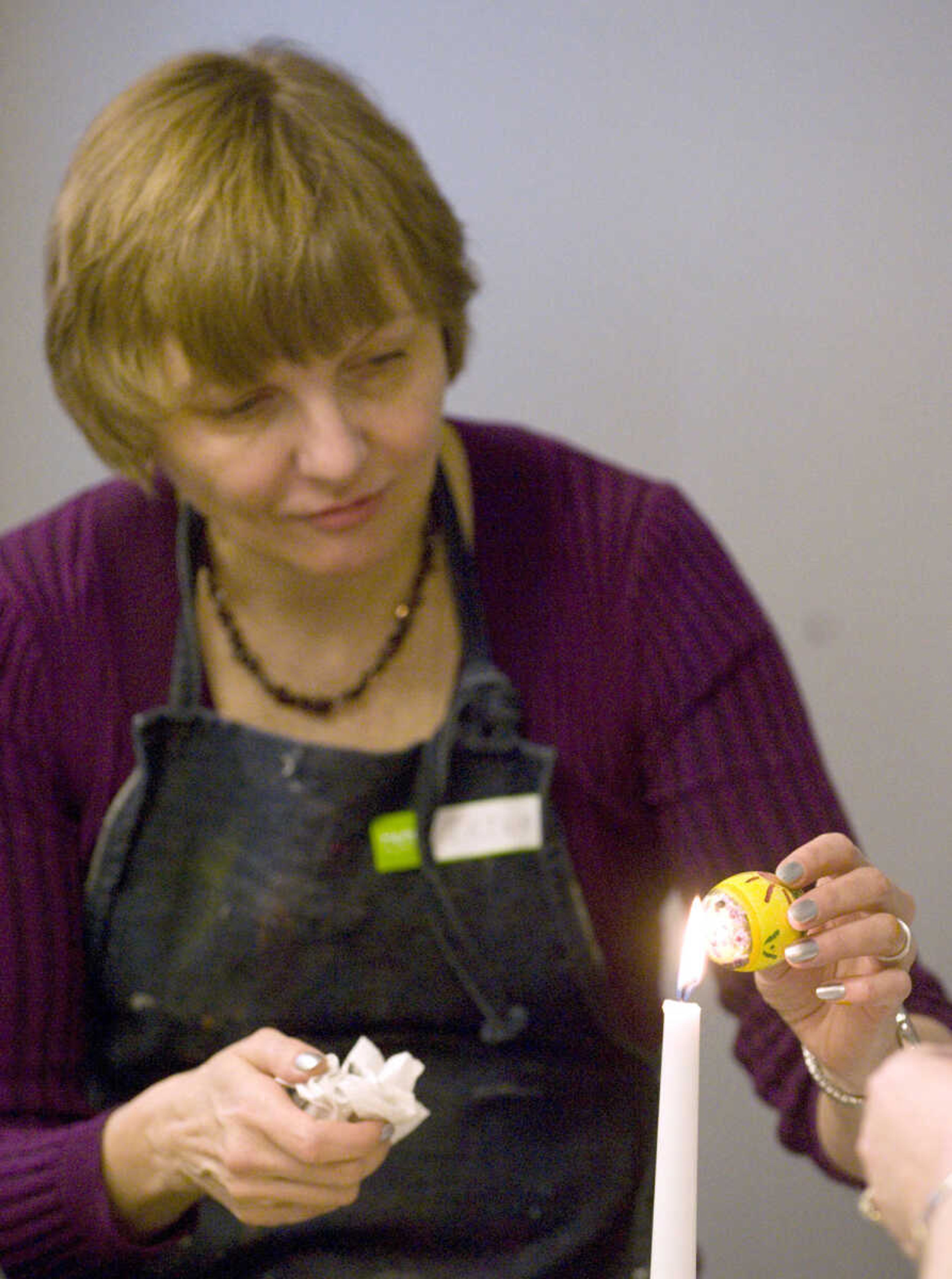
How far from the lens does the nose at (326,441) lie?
1.04m

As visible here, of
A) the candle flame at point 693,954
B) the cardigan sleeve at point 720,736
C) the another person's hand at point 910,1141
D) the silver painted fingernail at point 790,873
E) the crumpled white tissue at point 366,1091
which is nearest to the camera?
the another person's hand at point 910,1141

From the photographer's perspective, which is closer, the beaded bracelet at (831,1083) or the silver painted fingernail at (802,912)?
the silver painted fingernail at (802,912)

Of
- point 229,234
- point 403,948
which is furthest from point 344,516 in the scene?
point 403,948

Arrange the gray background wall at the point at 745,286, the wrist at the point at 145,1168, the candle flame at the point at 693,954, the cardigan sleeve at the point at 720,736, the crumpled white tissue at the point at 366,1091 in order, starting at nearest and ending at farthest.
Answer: the candle flame at the point at 693,954 → the crumpled white tissue at the point at 366,1091 → the wrist at the point at 145,1168 → the cardigan sleeve at the point at 720,736 → the gray background wall at the point at 745,286

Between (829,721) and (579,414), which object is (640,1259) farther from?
(579,414)

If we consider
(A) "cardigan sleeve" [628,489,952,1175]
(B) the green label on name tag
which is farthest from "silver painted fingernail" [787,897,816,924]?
(B) the green label on name tag

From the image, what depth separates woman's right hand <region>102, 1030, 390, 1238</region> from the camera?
0.88 metres

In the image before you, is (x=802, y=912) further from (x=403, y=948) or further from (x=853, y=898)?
(x=403, y=948)

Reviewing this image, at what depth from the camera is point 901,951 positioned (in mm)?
810

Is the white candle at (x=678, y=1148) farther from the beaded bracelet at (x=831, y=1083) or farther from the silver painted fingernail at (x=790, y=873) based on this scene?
the beaded bracelet at (x=831, y=1083)

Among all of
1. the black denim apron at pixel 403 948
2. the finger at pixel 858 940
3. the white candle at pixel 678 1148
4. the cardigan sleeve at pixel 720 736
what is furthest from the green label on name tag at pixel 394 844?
the white candle at pixel 678 1148

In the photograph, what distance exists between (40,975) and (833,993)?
24.9 inches

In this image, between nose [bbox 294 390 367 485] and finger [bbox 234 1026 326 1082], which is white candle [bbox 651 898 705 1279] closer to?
finger [bbox 234 1026 326 1082]

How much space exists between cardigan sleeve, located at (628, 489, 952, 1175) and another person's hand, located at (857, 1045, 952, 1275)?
21.3 inches
